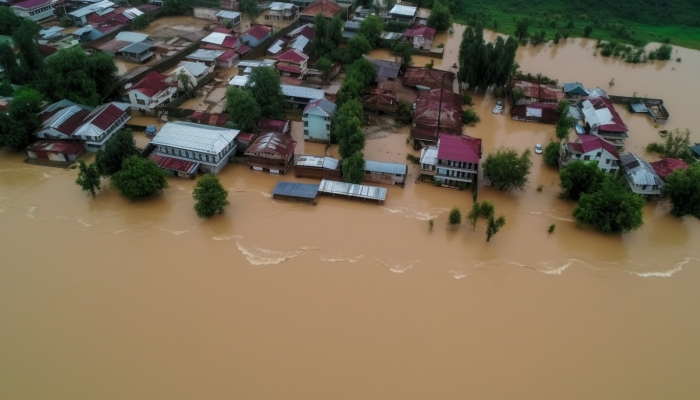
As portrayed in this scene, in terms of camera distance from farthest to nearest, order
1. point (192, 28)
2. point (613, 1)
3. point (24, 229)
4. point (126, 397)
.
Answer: point (613, 1)
point (192, 28)
point (24, 229)
point (126, 397)

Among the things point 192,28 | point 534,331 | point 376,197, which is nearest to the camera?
point 534,331

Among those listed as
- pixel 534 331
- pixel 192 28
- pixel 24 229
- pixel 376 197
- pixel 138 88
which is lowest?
pixel 534 331

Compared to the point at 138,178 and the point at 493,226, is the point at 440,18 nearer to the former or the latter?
the point at 493,226

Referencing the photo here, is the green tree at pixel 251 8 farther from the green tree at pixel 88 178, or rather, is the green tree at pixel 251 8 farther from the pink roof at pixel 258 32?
the green tree at pixel 88 178

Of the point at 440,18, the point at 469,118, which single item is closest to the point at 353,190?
the point at 469,118

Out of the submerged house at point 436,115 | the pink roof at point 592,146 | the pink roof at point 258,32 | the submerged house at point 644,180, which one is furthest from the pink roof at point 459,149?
the pink roof at point 258,32

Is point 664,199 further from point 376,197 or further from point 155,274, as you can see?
point 155,274

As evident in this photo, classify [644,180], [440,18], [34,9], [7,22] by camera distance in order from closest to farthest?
[644,180]
[7,22]
[34,9]
[440,18]

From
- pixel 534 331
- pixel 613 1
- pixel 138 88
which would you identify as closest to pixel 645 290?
pixel 534 331
